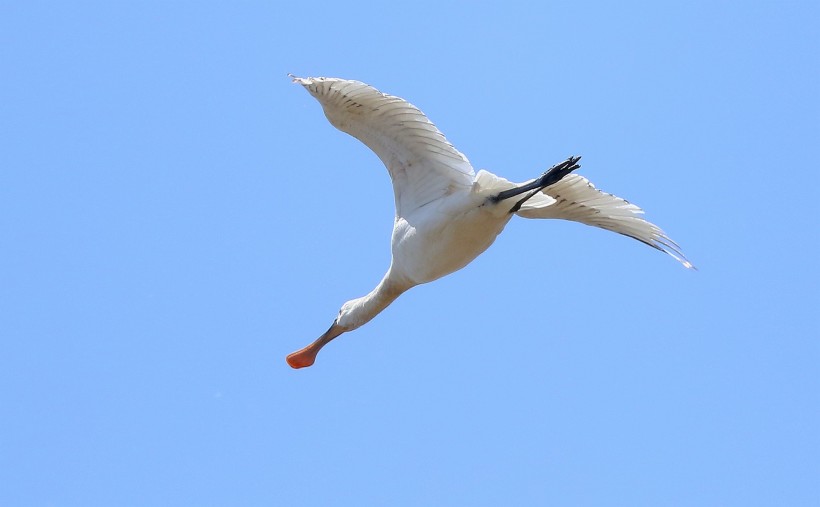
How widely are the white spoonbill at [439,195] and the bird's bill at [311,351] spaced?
1.91 meters

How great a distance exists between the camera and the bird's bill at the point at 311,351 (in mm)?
16062

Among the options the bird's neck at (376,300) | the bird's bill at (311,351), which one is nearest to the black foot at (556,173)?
the bird's neck at (376,300)

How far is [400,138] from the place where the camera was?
1368cm

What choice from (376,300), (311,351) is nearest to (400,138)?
(376,300)

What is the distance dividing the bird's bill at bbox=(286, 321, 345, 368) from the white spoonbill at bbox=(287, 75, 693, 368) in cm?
191

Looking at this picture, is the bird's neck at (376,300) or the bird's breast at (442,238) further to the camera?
the bird's neck at (376,300)

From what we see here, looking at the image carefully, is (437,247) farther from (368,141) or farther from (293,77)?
(293,77)

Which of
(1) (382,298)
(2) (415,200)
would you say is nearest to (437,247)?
(2) (415,200)

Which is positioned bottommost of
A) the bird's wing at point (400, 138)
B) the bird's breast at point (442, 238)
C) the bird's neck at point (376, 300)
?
the bird's breast at point (442, 238)

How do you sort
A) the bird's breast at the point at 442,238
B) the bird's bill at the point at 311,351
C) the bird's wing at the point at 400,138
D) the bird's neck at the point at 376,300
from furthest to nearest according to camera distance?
the bird's bill at the point at 311,351 < the bird's neck at the point at 376,300 < the bird's breast at the point at 442,238 < the bird's wing at the point at 400,138

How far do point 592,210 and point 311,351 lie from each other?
421cm

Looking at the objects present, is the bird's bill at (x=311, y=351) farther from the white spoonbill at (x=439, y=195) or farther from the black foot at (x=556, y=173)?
the black foot at (x=556, y=173)

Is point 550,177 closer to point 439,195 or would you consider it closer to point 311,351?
point 439,195

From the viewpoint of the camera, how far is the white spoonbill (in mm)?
13289
